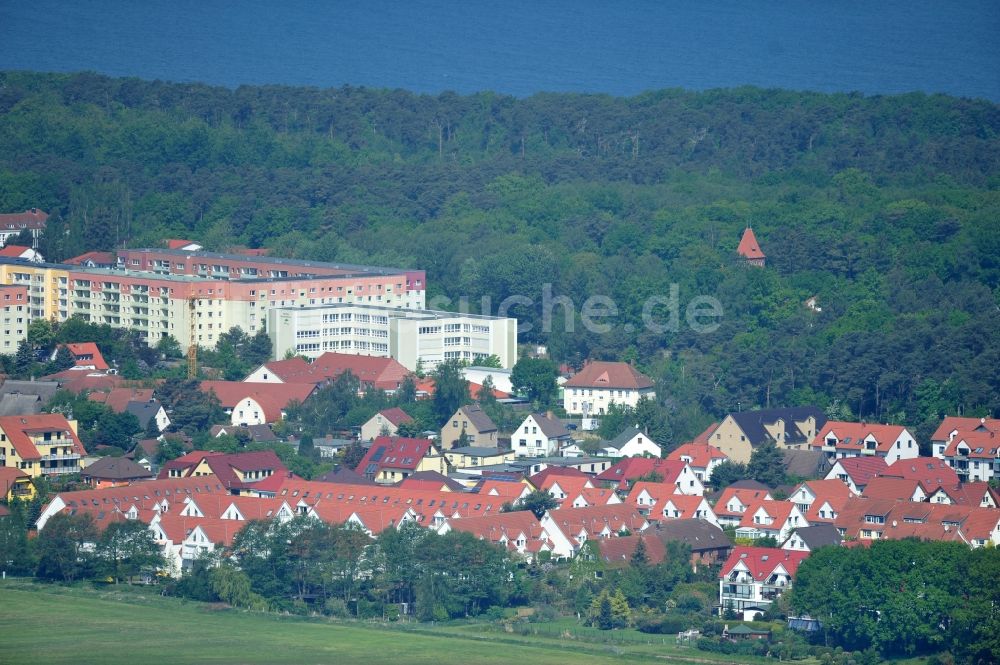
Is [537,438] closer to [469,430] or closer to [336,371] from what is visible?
[469,430]

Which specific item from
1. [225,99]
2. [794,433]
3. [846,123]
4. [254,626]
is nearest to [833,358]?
[794,433]

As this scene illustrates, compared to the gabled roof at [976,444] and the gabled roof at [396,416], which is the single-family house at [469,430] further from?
the gabled roof at [976,444]

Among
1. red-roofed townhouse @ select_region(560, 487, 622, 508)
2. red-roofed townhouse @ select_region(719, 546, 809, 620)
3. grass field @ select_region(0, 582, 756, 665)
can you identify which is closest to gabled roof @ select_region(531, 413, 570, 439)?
red-roofed townhouse @ select_region(560, 487, 622, 508)

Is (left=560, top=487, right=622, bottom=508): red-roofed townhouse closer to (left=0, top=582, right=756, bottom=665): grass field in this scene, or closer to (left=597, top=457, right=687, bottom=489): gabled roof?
(left=597, top=457, right=687, bottom=489): gabled roof

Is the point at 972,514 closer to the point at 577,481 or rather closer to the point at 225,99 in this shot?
the point at 577,481

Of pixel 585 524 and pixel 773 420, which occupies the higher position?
pixel 773 420

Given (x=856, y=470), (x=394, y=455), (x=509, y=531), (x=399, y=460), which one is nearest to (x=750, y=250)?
(x=856, y=470)
